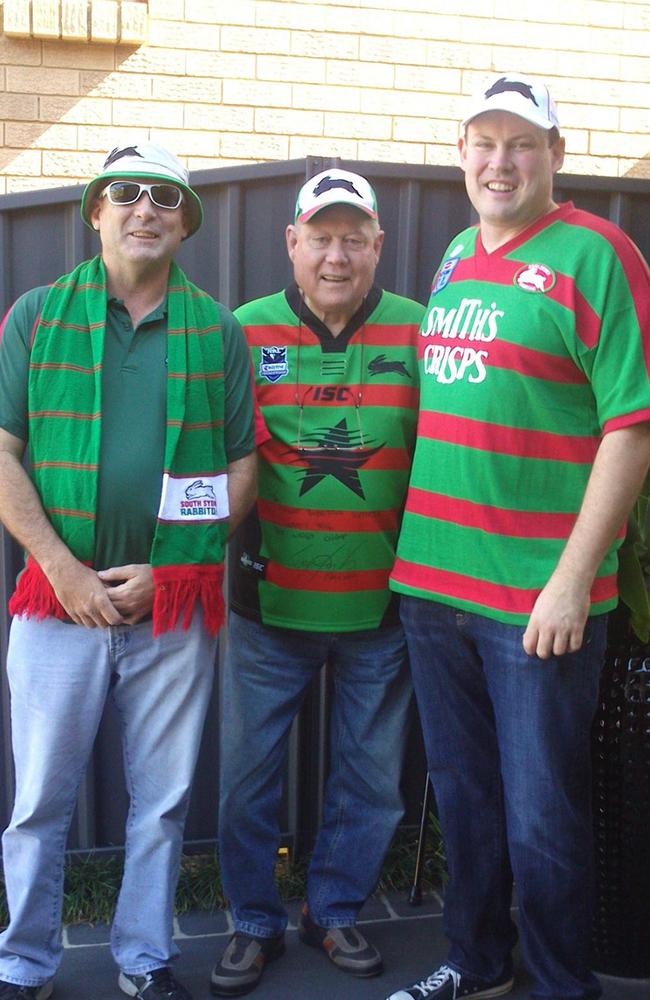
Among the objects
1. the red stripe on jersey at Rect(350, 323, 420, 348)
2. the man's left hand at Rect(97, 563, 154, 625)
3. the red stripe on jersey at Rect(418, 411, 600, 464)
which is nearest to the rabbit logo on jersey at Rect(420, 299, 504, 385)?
the red stripe on jersey at Rect(418, 411, 600, 464)

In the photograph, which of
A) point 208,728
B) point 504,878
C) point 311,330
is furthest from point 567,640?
point 208,728

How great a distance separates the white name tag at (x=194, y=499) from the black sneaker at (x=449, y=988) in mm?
1372

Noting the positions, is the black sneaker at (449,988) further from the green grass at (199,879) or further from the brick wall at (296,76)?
the brick wall at (296,76)

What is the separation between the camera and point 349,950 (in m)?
3.11

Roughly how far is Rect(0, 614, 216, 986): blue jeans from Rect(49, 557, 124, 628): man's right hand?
0.07 m

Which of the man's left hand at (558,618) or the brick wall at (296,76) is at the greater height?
the brick wall at (296,76)

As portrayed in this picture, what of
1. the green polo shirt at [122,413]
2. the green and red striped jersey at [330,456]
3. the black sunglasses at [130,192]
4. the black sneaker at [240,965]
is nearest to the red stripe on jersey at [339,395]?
the green and red striped jersey at [330,456]

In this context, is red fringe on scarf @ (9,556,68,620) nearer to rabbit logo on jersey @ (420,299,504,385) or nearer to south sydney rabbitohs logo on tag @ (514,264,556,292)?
rabbit logo on jersey @ (420,299,504,385)

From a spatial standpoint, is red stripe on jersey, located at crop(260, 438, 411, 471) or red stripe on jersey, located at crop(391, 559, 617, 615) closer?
red stripe on jersey, located at crop(391, 559, 617, 615)

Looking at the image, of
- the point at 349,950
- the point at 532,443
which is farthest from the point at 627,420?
the point at 349,950

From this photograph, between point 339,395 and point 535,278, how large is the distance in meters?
0.67

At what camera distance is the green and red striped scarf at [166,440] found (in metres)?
2.60

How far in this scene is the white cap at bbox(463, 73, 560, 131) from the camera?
2.47 metres

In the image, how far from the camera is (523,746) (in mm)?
2576
